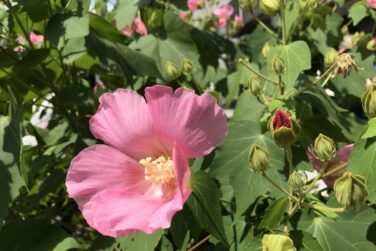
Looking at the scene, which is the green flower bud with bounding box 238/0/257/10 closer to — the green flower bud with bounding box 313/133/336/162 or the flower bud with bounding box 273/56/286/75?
the flower bud with bounding box 273/56/286/75

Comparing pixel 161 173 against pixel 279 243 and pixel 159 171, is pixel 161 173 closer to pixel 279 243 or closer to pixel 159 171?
pixel 159 171

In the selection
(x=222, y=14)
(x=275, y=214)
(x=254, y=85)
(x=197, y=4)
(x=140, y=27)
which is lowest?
(x=222, y=14)

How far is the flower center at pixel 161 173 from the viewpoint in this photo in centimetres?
92

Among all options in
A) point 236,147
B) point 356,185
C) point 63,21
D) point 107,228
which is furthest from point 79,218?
point 356,185

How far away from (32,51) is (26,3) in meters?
0.13

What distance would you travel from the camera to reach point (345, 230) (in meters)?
0.95

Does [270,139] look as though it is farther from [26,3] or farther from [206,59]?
[206,59]

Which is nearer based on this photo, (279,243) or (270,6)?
A: (279,243)

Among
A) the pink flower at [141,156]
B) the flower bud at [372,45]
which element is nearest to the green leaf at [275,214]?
the pink flower at [141,156]

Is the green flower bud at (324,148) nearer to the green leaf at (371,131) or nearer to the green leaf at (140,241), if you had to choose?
the green leaf at (371,131)

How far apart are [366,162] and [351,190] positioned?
13 centimetres

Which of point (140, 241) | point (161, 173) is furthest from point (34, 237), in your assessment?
point (161, 173)

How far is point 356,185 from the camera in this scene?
747 millimetres

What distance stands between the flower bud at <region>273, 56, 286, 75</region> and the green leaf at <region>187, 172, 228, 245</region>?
0.96 feet
